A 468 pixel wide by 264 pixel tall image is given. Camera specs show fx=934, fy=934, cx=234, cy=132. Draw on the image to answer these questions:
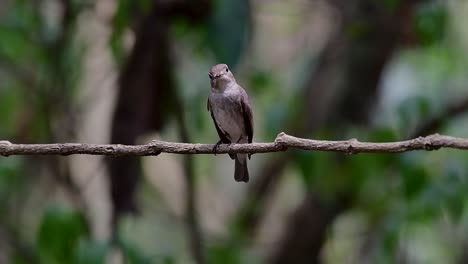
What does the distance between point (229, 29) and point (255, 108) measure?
10.9 ft

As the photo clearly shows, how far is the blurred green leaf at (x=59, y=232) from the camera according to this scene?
425 centimetres

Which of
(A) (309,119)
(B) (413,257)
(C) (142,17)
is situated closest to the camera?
(C) (142,17)

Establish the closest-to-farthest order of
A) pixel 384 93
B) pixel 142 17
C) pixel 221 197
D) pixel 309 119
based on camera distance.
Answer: pixel 142 17
pixel 309 119
pixel 384 93
pixel 221 197

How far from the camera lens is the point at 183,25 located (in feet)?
18.7

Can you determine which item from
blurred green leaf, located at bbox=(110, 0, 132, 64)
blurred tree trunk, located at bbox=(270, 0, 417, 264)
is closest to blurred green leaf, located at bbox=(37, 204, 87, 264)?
blurred green leaf, located at bbox=(110, 0, 132, 64)

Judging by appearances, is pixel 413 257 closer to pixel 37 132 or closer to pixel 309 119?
pixel 309 119

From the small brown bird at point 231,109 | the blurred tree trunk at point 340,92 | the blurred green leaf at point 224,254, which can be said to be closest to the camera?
the small brown bird at point 231,109

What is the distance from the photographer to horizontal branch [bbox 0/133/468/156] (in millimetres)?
2806

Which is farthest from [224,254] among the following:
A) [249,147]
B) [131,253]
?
[249,147]

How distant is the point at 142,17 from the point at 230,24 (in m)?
0.95

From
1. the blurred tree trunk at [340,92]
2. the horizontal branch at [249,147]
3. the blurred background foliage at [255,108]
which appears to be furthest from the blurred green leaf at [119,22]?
the blurred tree trunk at [340,92]

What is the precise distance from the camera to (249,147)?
10.0ft

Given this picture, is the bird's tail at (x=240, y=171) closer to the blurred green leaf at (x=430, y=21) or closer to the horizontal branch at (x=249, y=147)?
the blurred green leaf at (x=430, y=21)

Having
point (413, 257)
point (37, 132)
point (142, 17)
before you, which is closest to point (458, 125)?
point (413, 257)
